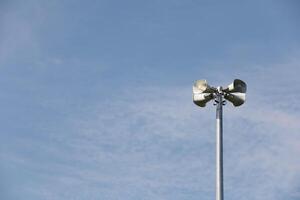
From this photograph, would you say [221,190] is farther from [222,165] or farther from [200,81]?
[200,81]

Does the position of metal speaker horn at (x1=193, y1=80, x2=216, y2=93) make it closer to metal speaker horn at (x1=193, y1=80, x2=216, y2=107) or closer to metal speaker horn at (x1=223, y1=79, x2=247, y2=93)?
metal speaker horn at (x1=193, y1=80, x2=216, y2=107)

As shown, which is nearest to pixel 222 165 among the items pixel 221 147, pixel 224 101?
pixel 221 147

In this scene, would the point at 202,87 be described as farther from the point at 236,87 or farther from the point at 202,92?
the point at 236,87

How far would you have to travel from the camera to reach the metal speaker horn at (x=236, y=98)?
80.0 ft

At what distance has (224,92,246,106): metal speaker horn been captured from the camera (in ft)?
80.0

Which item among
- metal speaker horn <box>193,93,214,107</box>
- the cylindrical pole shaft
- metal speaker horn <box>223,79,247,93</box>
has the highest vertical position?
metal speaker horn <box>223,79,247,93</box>

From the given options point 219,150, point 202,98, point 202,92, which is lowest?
point 219,150

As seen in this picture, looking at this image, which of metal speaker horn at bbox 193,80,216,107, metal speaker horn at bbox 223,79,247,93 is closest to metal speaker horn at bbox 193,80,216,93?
metal speaker horn at bbox 193,80,216,107

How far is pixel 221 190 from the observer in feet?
72.7

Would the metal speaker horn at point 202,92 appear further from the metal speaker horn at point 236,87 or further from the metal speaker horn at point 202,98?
the metal speaker horn at point 236,87

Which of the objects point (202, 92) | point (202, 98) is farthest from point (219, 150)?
point (202, 92)

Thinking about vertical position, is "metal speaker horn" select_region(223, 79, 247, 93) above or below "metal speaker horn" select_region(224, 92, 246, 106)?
above

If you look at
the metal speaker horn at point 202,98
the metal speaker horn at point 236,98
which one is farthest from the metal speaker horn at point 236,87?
the metal speaker horn at point 202,98

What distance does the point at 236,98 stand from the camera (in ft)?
80.4
